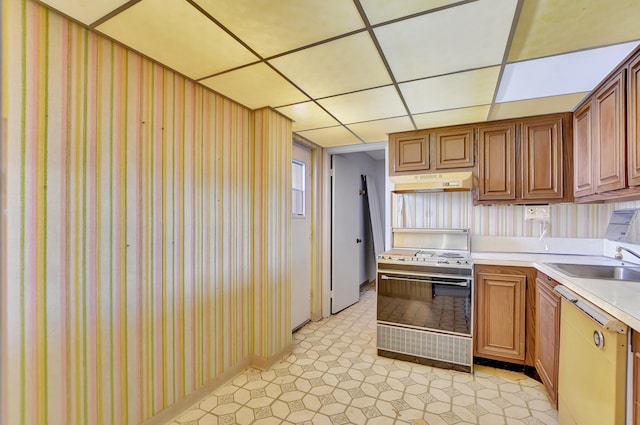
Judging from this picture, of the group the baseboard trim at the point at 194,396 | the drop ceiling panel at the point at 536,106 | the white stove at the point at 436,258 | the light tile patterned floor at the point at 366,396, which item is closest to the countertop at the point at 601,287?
the white stove at the point at 436,258

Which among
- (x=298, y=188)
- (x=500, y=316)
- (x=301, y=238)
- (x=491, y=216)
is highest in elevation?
(x=298, y=188)

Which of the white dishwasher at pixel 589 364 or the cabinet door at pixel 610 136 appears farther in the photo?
the cabinet door at pixel 610 136

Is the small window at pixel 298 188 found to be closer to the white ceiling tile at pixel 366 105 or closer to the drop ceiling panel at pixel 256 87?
the white ceiling tile at pixel 366 105

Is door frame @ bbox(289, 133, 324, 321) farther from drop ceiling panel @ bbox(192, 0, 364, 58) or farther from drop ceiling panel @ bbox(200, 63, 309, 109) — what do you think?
drop ceiling panel @ bbox(192, 0, 364, 58)

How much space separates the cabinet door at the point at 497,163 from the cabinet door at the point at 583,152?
424 millimetres

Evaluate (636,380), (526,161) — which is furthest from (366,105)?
(636,380)

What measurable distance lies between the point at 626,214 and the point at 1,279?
3317 millimetres

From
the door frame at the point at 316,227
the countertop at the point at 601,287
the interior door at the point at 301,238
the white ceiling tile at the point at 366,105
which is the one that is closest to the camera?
the countertop at the point at 601,287

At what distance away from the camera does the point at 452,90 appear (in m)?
2.21

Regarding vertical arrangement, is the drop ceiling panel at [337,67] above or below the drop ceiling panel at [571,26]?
below

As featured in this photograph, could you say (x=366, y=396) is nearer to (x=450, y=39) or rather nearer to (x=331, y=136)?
(x=450, y=39)

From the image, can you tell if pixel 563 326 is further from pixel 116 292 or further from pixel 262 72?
pixel 116 292

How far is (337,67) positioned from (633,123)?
171cm

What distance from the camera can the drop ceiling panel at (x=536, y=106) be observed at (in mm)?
2355
